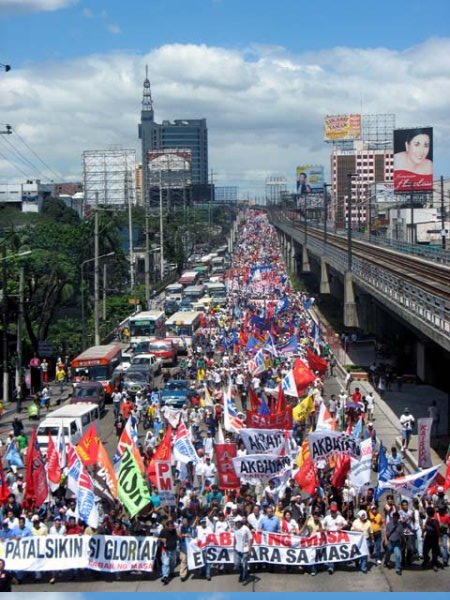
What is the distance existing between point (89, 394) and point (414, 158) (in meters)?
79.2

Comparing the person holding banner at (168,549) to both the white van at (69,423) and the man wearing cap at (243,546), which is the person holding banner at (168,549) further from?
the white van at (69,423)

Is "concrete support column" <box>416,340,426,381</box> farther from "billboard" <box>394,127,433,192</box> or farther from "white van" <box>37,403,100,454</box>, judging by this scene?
"billboard" <box>394,127,433,192</box>

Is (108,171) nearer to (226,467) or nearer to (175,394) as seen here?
(175,394)

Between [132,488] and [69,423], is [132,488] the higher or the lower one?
the higher one

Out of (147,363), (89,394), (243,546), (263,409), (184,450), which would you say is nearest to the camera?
(243,546)

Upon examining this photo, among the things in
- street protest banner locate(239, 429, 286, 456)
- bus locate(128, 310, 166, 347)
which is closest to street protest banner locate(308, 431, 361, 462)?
street protest banner locate(239, 429, 286, 456)

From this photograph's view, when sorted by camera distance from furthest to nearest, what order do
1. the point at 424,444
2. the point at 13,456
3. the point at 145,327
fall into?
the point at 145,327 → the point at 13,456 → the point at 424,444

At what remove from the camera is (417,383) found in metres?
41.3

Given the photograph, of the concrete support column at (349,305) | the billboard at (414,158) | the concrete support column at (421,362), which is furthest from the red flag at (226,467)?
the billboard at (414,158)

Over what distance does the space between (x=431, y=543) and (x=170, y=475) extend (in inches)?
199

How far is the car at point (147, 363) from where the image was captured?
134 ft

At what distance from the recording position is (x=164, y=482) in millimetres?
19188

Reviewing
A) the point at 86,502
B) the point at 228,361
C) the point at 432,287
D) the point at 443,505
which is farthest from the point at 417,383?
the point at 86,502

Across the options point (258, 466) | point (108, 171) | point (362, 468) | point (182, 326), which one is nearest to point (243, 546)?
point (258, 466)
